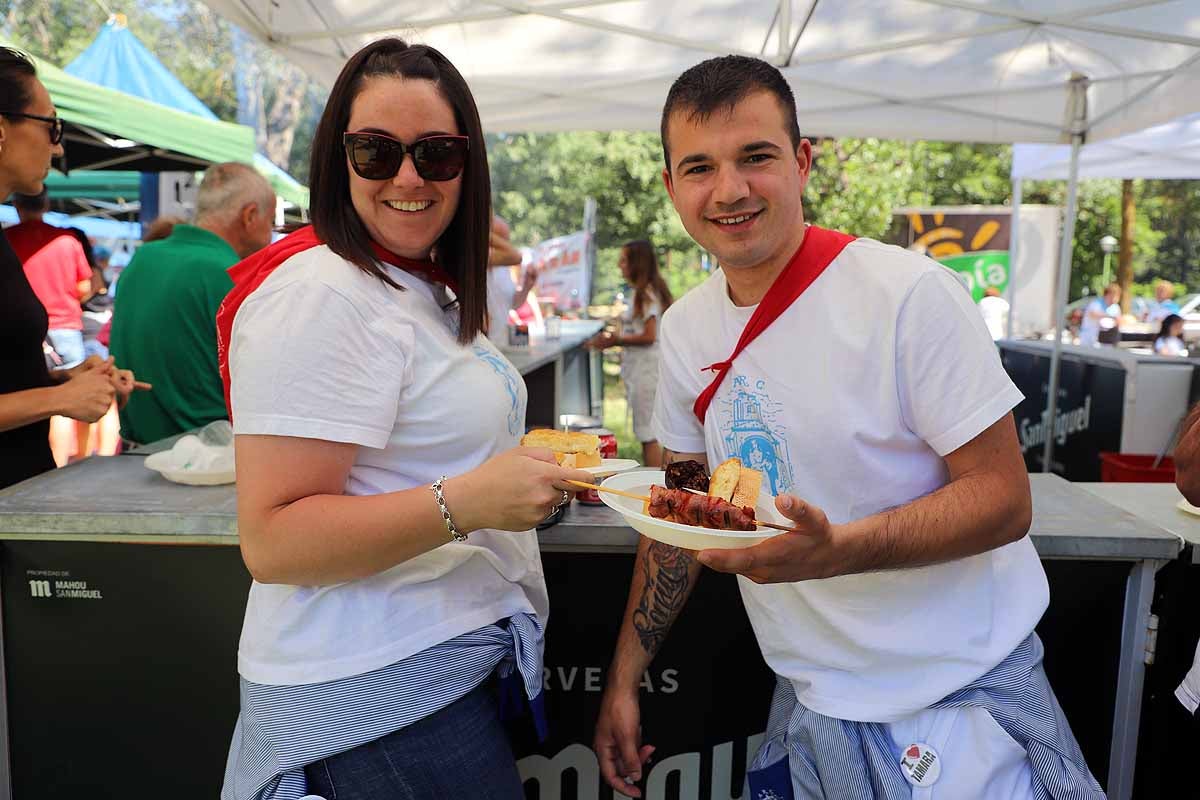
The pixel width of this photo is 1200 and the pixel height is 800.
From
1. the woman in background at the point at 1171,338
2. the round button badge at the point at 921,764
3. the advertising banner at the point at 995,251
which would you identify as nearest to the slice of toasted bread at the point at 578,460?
the round button badge at the point at 921,764

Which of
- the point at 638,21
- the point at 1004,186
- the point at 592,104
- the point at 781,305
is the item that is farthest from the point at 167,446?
the point at 1004,186

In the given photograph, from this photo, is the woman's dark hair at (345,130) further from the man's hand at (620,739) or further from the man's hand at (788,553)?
the man's hand at (620,739)

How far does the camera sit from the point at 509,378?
1.77m

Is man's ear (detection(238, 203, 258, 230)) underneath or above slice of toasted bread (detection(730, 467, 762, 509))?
above

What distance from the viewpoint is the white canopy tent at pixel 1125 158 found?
10367 mm

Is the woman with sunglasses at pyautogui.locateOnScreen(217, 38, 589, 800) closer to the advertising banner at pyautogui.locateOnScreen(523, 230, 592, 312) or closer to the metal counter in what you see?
the metal counter

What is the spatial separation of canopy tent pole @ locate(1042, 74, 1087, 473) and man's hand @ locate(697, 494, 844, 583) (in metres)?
6.70

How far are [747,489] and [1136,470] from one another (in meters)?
3.11

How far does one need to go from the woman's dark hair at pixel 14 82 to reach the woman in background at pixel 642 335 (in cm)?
609

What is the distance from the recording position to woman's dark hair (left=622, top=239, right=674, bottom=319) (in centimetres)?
873

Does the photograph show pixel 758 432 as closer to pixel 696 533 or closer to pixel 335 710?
pixel 696 533

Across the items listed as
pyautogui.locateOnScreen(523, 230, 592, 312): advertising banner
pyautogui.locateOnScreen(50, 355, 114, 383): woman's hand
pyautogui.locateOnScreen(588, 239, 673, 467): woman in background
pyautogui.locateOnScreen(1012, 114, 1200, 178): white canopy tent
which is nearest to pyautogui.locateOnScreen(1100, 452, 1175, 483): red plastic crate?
pyautogui.locateOnScreen(50, 355, 114, 383): woman's hand

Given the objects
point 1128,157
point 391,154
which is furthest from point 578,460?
point 1128,157

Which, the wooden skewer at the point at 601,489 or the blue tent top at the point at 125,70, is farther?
the blue tent top at the point at 125,70
